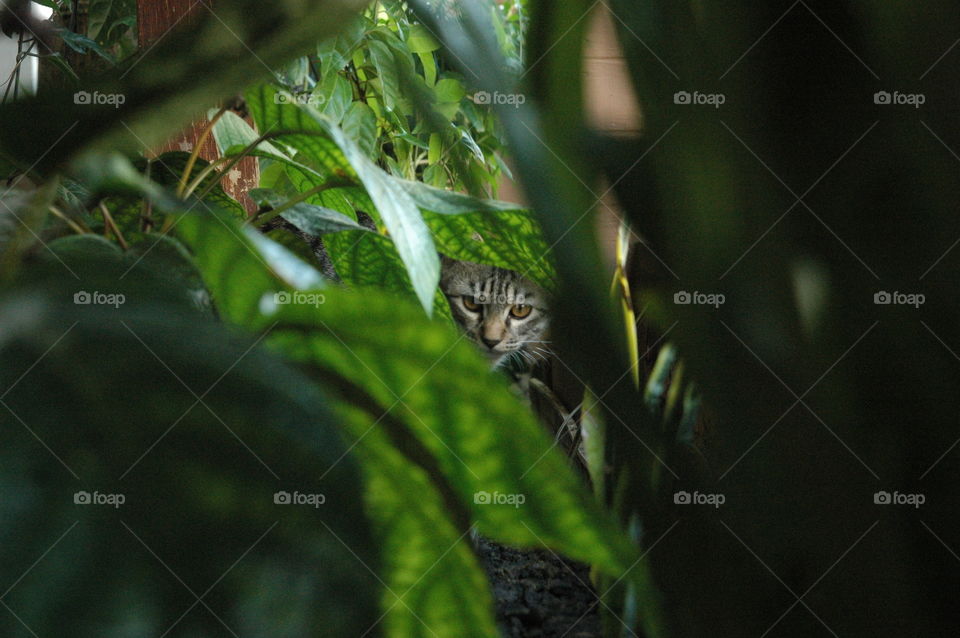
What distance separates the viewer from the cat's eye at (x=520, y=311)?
1.14 m

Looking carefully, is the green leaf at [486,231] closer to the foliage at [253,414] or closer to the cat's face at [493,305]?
the foliage at [253,414]

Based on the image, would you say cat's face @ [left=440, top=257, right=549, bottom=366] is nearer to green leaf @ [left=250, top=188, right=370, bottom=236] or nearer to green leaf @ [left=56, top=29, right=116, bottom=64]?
green leaf @ [left=56, top=29, right=116, bottom=64]

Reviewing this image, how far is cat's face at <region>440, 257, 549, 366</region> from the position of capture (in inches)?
43.8

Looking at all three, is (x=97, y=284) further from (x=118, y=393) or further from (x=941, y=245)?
(x=941, y=245)

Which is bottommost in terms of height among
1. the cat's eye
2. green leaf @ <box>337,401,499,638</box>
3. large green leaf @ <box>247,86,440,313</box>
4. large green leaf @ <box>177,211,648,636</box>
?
green leaf @ <box>337,401,499,638</box>

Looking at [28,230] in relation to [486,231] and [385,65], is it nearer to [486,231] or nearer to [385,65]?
[486,231]

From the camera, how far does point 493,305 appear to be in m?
1.12

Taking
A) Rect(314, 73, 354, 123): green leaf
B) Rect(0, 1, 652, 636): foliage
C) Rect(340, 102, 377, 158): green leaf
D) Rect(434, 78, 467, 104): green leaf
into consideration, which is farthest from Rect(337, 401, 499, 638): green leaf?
Rect(434, 78, 467, 104): green leaf

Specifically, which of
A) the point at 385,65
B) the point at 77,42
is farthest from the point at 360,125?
the point at 77,42

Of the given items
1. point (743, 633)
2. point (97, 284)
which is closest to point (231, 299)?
point (97, 284)

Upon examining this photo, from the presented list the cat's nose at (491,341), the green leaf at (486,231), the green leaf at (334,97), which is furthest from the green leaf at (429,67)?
the green leaf at (486,231)

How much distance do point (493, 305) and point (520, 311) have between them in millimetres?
51

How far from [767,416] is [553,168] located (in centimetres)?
7

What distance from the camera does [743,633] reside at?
16cm
